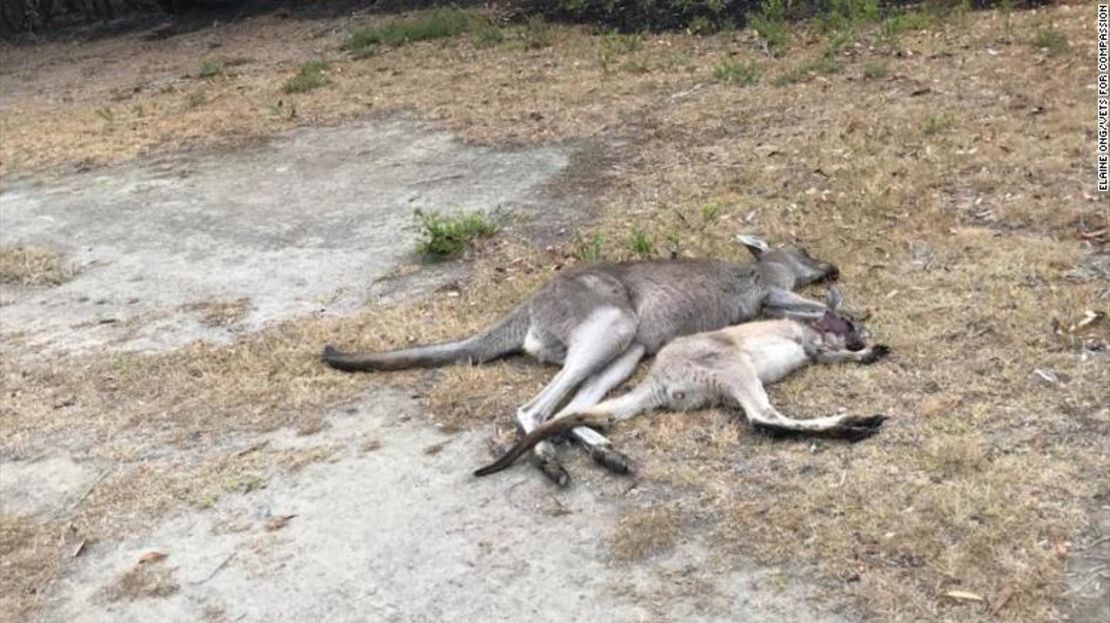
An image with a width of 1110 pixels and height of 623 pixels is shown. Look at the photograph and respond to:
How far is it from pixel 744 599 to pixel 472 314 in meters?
2.55

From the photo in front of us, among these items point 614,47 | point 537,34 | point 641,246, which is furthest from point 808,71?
point 641,246

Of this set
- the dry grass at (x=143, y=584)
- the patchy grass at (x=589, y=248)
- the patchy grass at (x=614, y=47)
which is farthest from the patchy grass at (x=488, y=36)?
the dry grass at (x=143, y=584)

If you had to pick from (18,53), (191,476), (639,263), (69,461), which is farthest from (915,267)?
(18,53)

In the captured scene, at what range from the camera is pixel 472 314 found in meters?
5.40

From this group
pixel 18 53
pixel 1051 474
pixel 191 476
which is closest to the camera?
pixel 1051 474

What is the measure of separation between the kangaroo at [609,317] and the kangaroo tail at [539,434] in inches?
5.4

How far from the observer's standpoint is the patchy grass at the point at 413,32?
12.1m

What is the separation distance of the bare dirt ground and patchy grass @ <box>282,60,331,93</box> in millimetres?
723

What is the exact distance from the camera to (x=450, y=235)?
20.3 ft

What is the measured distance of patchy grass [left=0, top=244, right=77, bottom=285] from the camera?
6.70 metres

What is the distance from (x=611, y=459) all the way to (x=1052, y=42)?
19.8 feet

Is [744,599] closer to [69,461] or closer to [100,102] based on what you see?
[69,461]

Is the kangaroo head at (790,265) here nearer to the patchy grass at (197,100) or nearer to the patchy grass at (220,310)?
the patchy grass at (220,310)

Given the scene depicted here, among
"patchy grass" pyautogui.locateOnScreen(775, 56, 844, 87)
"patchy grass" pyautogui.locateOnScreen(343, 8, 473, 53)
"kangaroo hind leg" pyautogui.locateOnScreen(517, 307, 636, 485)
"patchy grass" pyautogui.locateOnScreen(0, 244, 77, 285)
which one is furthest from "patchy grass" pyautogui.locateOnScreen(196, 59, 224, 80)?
"kangaroo hind leg" pyautogui.locateOnScreen(517, 307, 636, 485)
